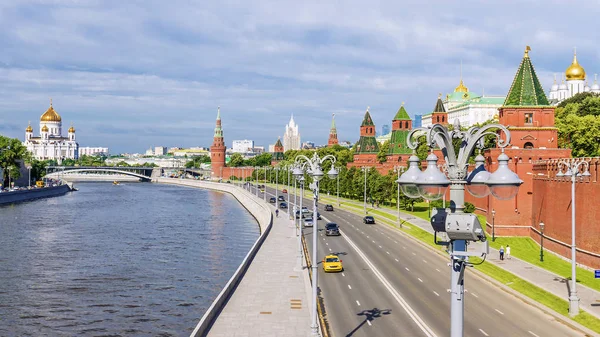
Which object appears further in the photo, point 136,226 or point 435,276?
point 136,226

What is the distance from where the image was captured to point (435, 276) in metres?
39.2

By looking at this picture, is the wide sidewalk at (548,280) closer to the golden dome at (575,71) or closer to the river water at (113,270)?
the river water at (113,270)

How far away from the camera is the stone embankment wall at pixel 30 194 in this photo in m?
120

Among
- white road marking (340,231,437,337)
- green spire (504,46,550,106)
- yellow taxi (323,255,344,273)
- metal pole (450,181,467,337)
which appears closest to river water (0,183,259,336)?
yellow taxi (323,255,344,273)

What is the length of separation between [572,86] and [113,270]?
15120 cm

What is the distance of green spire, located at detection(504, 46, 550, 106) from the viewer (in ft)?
187

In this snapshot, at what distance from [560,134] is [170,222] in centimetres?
5410

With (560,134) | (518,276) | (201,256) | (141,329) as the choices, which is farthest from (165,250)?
(560,134)

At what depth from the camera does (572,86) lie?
168 metres

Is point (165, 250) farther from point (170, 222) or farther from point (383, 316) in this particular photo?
point (383, 316)

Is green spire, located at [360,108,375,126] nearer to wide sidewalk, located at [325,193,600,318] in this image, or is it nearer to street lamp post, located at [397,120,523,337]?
wide sidewalk, located at [325,193,600,318]

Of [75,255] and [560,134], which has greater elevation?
[560,134]

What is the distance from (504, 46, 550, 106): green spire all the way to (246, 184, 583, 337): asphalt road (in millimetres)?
17568

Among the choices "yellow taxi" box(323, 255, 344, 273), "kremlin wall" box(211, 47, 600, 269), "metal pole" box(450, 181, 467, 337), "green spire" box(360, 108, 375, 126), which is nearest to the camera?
"metal pole" box(450, 181, 467, 337)
